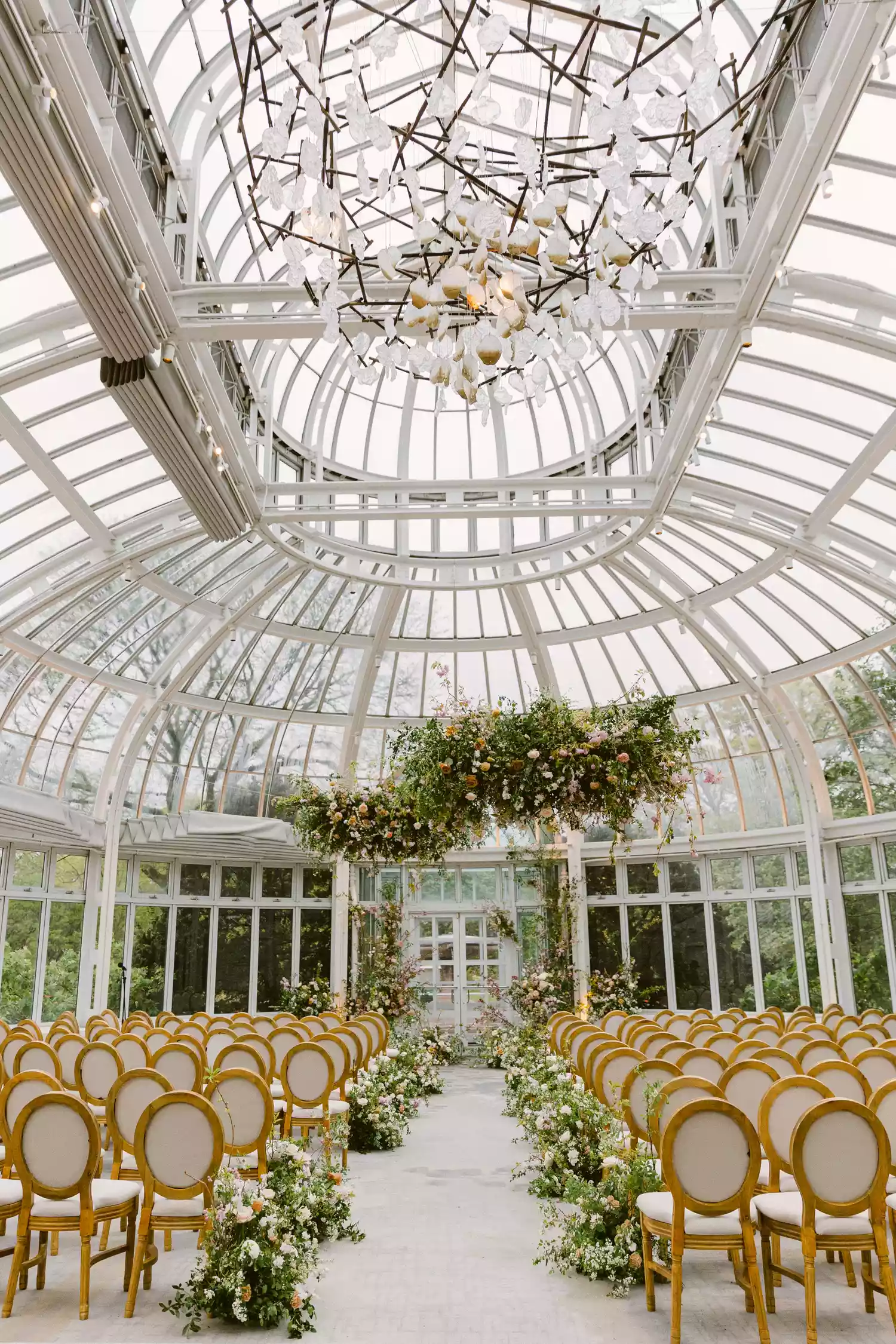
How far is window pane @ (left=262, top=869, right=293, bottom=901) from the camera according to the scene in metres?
17.5

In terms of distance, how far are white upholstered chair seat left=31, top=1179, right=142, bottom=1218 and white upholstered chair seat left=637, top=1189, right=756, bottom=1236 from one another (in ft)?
8.66

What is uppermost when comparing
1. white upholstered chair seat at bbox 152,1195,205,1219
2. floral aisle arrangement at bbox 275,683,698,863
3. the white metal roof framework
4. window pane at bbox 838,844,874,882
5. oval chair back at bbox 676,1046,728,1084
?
the white metal roof framework

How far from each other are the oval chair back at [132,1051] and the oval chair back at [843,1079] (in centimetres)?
496

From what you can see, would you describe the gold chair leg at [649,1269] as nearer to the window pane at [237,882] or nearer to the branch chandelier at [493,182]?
the branch chandelier at [493,182]

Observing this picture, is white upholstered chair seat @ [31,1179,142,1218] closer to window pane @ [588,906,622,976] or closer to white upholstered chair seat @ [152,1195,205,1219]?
white upholstered chair seat @ [152,1195,205,1219]

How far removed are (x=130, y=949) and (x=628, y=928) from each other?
8043mm

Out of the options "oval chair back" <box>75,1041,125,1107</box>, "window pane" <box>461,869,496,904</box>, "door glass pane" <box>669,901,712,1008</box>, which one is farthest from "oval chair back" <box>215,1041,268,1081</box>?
"window pane" <box>461,869,496,904</box>

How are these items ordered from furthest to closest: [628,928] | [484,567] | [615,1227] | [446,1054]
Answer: [628,928] < [446,1054] < [484,567] < [615,1227]

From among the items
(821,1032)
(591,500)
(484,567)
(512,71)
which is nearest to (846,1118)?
(821,1032)

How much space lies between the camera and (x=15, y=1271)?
15.9 ft

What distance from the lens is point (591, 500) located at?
38.5ft

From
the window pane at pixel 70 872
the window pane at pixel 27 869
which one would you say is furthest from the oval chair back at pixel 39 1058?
the window pane at pixel 70 872

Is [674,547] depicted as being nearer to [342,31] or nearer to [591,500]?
[591,500]

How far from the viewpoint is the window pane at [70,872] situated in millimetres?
14797
